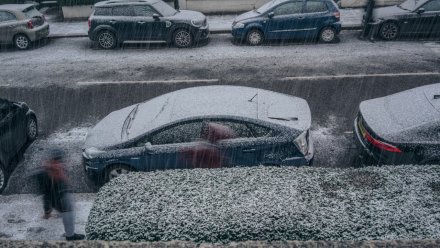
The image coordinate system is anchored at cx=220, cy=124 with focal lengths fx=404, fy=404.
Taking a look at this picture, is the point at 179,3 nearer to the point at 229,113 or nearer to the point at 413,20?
the point at 413,20

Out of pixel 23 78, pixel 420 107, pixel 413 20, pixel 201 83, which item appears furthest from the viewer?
pixel 413 20

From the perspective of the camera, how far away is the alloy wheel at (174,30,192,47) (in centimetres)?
1459

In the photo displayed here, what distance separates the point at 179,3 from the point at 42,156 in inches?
476

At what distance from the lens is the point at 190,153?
6.64 m

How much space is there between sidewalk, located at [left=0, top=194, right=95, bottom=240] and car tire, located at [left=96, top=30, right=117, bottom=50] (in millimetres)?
8755

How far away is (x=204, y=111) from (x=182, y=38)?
27.6 feet

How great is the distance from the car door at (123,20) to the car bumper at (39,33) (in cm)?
297

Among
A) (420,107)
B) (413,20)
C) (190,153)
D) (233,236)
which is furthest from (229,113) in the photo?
(413,20)

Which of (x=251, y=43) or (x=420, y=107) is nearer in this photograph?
(x=420, y=107)

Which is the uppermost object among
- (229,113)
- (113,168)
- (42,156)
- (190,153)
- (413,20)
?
(413,20)

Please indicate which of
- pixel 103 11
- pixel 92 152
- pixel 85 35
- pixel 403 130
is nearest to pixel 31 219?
pixel 92 152

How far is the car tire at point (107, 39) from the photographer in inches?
579

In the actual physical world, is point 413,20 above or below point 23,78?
above

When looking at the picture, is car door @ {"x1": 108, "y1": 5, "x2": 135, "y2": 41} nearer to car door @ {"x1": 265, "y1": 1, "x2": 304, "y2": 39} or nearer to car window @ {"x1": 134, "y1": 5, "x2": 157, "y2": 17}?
car window @ {"x1": 134, "y1": 5, "x2": 157, "y2": 17}
